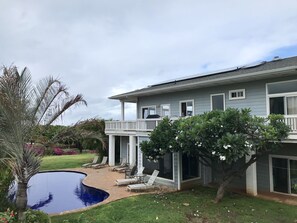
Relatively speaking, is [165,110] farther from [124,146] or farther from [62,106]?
[62,106]

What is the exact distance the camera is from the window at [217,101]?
53.5ft

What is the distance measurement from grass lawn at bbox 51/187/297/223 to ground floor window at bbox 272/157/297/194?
7.16 feet

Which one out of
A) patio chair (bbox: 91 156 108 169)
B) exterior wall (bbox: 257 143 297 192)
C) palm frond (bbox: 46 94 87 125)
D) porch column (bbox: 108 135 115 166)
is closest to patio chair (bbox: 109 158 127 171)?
porch column (bbox: 108 135 115 166)

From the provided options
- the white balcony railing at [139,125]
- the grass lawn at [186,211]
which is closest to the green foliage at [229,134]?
the white balcony railing at [139,125]

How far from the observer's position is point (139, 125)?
18.6m

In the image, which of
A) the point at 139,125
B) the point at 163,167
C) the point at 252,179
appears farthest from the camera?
the point at 139,125

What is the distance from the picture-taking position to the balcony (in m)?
11.8

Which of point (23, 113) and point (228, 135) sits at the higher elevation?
point (23, 113)

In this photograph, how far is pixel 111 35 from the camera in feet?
56.0

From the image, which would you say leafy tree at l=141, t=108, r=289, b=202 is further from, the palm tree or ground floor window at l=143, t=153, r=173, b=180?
the palm tree

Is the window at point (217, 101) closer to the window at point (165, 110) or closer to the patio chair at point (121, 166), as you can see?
the window at point (165, 110)

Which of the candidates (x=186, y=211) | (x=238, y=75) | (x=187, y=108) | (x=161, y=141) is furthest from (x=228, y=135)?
(x=187, y=108)

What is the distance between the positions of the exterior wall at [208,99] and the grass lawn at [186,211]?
17.3 feet

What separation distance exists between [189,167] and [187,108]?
463 centimetres
